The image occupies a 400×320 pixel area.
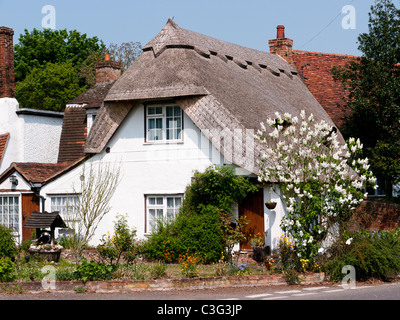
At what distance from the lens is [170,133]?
22781 mm

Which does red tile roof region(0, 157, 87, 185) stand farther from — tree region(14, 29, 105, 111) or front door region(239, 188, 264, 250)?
tree region(14, 29, 105, 111)

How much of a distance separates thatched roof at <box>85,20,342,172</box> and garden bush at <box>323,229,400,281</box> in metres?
4.35

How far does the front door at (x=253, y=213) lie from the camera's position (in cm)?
2102

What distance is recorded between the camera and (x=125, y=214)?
23219 millimetres

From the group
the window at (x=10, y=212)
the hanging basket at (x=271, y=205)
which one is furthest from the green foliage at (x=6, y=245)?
the hanging basket at (x=271, y=205)

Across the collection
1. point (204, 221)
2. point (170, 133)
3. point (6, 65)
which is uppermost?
point (6, 65)

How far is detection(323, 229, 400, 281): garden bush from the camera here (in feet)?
53.0

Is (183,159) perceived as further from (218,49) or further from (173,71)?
(218,49)

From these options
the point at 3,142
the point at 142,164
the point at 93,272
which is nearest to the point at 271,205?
the point at 142,164

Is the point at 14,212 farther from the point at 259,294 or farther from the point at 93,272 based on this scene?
the point at 259,294

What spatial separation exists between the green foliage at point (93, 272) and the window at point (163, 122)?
763 cm

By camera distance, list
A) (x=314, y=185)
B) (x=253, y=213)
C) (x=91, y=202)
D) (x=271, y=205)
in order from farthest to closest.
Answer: (x=253, y=213)
(x=271, y=205)
(x=91, y=202)
(x=314, y=185)

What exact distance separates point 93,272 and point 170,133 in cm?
802
